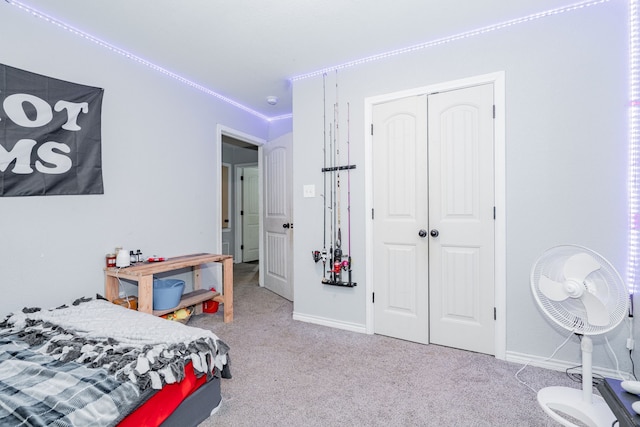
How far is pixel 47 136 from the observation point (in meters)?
2.00

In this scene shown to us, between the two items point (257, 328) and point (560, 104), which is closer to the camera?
point (560, 104)

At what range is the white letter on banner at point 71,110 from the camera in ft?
6.81

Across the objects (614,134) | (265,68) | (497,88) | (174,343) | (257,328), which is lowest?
(257,328)

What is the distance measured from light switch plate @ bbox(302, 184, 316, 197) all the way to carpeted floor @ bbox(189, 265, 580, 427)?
1.24 metres

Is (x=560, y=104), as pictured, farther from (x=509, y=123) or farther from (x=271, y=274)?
(x=271, y=274)

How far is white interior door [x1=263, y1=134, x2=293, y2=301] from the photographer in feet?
12.1

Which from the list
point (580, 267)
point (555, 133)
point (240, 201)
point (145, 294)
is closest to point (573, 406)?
point (580, 267)

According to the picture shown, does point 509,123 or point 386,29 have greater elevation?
point 386,29

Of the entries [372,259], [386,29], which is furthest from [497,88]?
[372,259]

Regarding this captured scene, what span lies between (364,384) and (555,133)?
6.67 feet

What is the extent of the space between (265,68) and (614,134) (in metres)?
2.62

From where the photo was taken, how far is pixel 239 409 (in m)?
1.62

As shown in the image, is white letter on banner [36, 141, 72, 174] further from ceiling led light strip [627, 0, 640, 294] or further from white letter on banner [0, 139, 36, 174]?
ceiling led light strip [627, 0, 640, 294]

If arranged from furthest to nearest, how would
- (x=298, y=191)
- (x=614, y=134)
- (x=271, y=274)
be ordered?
(x=271, y=274) < (x=298, y=191) < (x=614, y=134)
